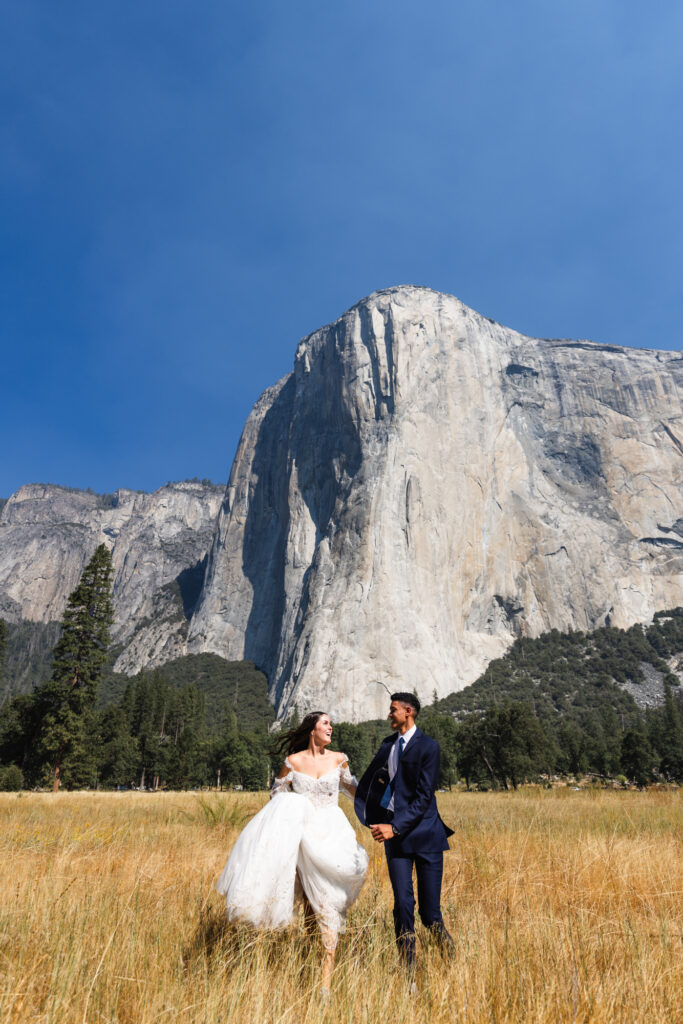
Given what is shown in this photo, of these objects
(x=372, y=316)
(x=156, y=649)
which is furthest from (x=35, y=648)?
(x=372, y=316)

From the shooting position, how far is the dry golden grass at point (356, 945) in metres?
2.82

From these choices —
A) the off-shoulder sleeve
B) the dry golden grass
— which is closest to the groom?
the off-shoulder sleeve

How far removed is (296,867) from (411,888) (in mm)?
878

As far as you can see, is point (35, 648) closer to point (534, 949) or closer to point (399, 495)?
point (399, 495)

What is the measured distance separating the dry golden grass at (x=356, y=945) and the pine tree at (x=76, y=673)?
2680 cm

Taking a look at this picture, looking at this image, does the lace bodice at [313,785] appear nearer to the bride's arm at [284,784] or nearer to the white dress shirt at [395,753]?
the bride's arm at [284,784]

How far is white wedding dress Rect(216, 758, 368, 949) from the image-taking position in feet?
12.4

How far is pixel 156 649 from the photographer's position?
463 ft

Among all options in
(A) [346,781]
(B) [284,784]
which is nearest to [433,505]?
(A) [346,781]

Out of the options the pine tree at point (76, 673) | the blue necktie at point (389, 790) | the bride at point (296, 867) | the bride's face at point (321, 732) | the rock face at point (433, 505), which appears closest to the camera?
the bride at point (296, 867)

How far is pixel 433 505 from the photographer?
103562 mm

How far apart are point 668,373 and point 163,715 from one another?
12909 cm

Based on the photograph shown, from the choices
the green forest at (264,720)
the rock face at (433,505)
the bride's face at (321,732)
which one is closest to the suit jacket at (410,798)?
the bride's face at (321,732)

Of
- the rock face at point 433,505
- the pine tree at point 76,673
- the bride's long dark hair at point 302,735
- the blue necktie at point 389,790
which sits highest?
the rock face at point 433,505
